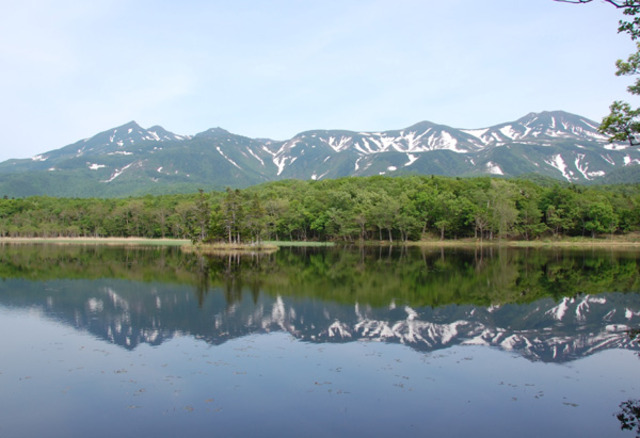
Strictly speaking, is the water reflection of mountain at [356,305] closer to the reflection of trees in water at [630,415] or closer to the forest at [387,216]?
the reflection of trees in water at [630,415]

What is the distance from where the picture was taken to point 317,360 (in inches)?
564

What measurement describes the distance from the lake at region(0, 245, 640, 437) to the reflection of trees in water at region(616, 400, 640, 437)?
65 millimetres

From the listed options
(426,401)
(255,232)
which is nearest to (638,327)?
(426,401)

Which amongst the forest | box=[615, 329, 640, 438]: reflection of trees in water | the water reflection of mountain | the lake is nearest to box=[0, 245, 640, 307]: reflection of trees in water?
the water reflection of mountain

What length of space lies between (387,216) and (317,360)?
74.5 meters

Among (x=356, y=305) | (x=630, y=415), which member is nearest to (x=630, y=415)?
(x=630, y=415)

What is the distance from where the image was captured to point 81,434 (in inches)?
368

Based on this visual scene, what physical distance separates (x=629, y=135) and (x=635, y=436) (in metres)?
7.33

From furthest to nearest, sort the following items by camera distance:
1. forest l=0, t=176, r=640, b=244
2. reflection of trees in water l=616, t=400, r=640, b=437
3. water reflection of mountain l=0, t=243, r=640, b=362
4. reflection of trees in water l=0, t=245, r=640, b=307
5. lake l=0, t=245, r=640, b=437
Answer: forest l=0, t=176, r=640, b=244
reflection of trees in water l=0, t=245, r=640, b=307
water reflection of mountain l=0, t=243, r=640, b=362
lake l=0, t=245, r=640, b=437
reflection of trees in water l=616, t=400, r=640, b=437

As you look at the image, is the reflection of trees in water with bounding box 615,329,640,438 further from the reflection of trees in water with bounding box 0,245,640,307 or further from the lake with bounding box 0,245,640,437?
the reflection of trees in water with bounding box 0,245,640,307

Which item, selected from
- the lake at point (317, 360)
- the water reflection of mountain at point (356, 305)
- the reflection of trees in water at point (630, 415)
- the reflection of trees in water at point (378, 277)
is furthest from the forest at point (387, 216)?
the reflection of trees in water at point (630, 415)

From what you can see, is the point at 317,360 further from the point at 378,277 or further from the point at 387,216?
the point at 387,216

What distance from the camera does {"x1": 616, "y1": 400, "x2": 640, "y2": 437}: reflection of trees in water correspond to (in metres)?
9.74

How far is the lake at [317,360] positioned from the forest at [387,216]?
46427 millimetres
